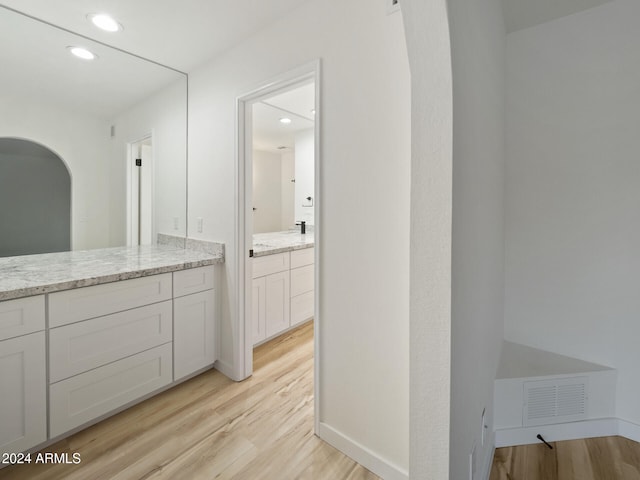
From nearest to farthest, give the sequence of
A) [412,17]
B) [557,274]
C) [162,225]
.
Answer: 1. [412,17]
2. [557,274]
3. [162,225]

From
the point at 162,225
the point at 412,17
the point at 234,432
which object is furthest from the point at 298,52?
the point at 234,432

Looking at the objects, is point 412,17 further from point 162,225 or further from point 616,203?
point 162,225

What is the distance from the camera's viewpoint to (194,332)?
7.22 ft

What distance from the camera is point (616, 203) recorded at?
67.0 inches

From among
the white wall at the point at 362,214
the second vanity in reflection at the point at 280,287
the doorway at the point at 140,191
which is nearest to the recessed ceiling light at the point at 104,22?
the doorway at the point at 140,191

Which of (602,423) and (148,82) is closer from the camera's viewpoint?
(602,423)

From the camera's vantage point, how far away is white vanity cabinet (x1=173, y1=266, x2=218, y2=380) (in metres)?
2.10

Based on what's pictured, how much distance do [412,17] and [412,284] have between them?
736mm

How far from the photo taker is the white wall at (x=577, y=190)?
1.67 metres

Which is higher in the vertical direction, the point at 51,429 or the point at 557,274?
the point at 557,274

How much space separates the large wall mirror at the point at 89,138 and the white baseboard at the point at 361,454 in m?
1.89

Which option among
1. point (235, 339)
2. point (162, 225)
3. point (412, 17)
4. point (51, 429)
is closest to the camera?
point (412, 17)

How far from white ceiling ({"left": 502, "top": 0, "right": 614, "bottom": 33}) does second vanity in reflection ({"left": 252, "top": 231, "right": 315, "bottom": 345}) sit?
2253 mm

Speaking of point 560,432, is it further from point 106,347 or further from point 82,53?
point 82,53
